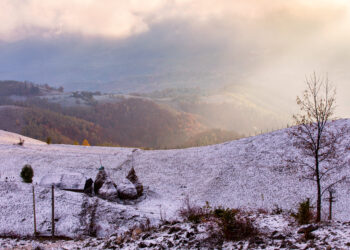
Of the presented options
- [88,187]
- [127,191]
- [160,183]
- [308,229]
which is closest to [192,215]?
[308,229]

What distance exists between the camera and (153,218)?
808 inches

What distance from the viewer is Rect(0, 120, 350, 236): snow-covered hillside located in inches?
801

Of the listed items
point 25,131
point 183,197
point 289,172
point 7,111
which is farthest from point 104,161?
point 7,111

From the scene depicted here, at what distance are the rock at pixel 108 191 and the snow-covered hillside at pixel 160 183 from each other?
1159mm

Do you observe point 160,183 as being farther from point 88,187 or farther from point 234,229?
point 234,229

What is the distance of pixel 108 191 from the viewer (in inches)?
945

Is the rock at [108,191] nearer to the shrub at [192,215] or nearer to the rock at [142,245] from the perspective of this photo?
the shrub at [192,215]

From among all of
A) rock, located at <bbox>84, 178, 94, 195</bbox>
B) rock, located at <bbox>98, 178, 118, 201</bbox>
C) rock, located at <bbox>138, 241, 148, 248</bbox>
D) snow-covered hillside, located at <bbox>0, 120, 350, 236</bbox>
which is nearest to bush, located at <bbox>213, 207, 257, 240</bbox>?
rock, located at <bbox>138, 241, 148, 248</bbox>

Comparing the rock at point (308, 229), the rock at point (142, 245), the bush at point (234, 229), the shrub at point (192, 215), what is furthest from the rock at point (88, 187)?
the rock at point (308, 229)

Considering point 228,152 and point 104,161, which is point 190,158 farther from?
point 104,161

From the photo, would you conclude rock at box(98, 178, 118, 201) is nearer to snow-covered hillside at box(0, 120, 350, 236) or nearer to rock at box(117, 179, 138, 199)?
rock at box(117, 179, 138, 199)

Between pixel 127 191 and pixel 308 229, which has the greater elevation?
pixel 308 229

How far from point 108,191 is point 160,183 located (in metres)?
5.93

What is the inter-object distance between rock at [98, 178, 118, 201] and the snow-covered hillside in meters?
1.16
